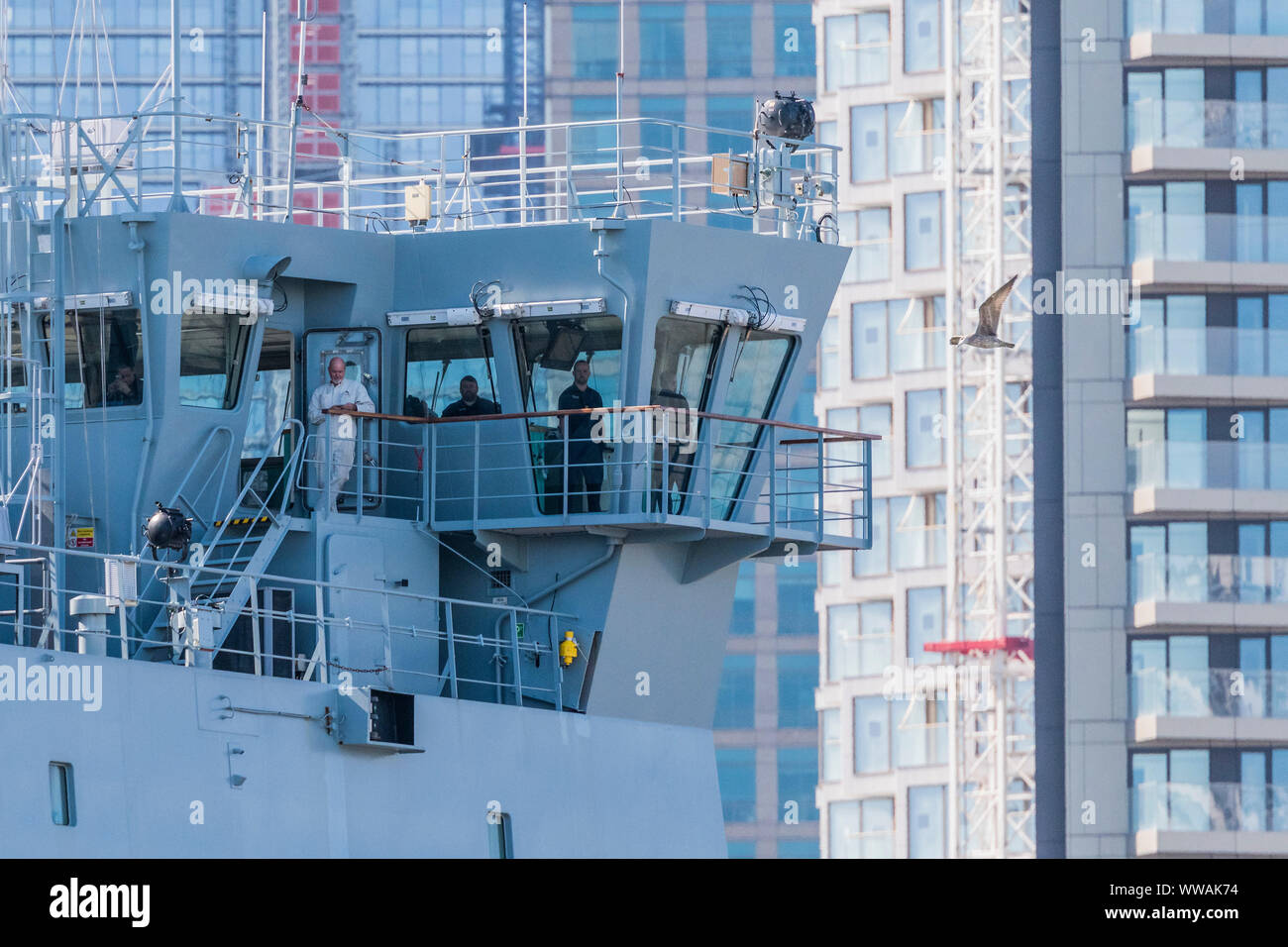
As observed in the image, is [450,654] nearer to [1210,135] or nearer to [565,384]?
[565,384]

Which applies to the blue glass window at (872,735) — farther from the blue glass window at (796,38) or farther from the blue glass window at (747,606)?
the blue glass window at (796,38)

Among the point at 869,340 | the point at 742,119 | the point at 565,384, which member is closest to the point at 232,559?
the point at 565,384

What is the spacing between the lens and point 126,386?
106 ft

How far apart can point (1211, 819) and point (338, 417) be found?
43228 millimetres

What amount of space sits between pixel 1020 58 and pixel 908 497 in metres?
13.0

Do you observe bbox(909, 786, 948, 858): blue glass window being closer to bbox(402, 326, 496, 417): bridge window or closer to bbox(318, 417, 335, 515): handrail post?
bbox(402, 326, 496, 417): bridge window

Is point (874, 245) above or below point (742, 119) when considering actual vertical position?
below

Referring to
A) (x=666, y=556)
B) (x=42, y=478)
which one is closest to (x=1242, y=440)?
(x=666, y=556)

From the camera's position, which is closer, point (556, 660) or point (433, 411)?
point (556, 660)

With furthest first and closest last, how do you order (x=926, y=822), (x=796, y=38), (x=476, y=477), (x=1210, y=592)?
(x=796, y=38) < (x=926, y=822) < (x=1210, y=592) < (x=476, y=477)

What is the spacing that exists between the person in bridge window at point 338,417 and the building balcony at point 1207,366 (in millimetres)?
43936

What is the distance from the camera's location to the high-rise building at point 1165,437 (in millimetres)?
71750

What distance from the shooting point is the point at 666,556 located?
33.7m

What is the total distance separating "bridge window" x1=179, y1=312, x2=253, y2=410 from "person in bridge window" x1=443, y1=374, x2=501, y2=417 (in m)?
2.52
